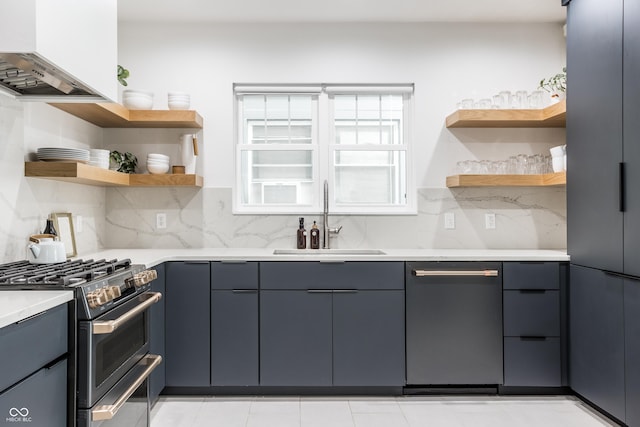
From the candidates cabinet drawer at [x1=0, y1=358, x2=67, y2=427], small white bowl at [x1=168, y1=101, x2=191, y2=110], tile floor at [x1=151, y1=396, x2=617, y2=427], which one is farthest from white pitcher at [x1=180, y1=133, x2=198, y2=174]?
cabinet drawer at [x1=0, y1=358, x2=67, y2=427]

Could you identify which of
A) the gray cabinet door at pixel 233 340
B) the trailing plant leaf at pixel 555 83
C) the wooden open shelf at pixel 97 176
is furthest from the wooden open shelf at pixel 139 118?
the trailing plant leaf at pixel 555 83

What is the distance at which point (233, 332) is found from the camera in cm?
286

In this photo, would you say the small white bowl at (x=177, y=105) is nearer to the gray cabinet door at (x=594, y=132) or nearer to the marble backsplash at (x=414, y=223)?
the marble backsplash at (x=414, y=223)

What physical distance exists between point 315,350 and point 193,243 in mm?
1257

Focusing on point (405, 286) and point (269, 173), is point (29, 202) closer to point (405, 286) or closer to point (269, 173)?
point (269, 173)

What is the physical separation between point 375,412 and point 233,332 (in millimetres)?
954

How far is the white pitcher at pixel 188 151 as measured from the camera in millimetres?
3328

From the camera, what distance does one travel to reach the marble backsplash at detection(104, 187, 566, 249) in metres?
3.47

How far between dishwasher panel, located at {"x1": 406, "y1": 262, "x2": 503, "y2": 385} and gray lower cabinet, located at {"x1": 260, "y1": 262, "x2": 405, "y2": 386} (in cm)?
13

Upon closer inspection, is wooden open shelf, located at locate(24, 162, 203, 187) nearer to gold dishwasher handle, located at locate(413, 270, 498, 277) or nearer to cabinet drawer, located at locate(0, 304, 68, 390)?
cabinet drawer, located at locate(0, 304, 68, 390)

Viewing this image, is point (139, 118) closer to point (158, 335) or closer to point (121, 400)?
point (158, 335)

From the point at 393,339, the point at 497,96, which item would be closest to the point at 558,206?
the point at 497,96

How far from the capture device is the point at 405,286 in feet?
9.41

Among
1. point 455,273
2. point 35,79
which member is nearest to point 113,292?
point 35,79
